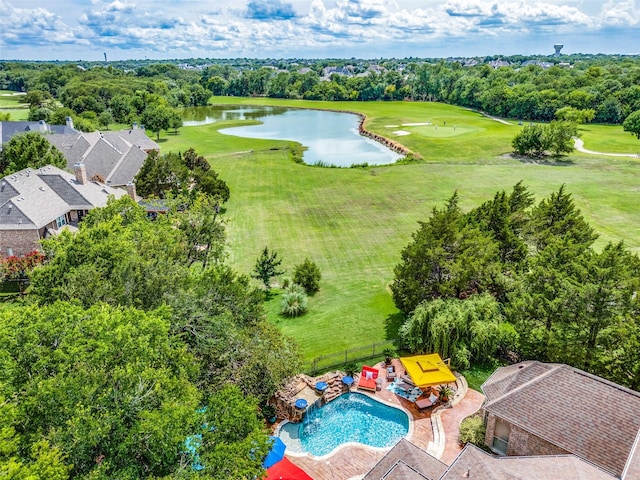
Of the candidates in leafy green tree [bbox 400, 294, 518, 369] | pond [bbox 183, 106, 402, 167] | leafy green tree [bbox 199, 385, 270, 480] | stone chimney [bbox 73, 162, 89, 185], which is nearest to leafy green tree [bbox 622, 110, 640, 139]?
pond [bbox 183, 106, 402, 167]

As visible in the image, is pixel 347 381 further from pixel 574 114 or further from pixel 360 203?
pixel 574 114

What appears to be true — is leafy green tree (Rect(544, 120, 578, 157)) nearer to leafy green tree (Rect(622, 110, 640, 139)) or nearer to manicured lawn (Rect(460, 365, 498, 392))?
leafy green tree (Rect(622, 110, 640, 139))

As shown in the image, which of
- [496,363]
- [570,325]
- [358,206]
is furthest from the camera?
[358,206]

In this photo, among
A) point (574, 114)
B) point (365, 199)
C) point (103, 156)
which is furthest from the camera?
point (574, 114)

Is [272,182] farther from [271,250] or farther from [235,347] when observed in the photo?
[235,347]

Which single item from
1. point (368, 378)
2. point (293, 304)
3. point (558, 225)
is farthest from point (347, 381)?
point (558, 225)

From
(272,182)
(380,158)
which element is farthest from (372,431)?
(380,158)
